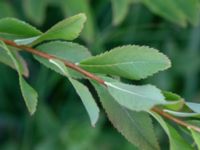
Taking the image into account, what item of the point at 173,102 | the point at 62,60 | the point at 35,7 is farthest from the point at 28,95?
the point at 35,7

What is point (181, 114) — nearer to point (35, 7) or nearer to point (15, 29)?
point (15, 29)

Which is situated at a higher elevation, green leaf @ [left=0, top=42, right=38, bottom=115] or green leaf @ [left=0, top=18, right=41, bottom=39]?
green leaf @ [left=0, top=18, right=41, bottom=39]

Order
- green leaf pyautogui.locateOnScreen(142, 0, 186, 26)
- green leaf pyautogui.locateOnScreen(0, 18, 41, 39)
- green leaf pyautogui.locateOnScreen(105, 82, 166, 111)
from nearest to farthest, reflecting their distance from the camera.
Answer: green leaf pyautogui.locateOnScreen(105, 82, 166, 111)
green leaf pyautogui.locateOnScreen(0, 18, 41, 39)
green leaf pyautogui.locateOnScreen(142, 0, 186, 26)

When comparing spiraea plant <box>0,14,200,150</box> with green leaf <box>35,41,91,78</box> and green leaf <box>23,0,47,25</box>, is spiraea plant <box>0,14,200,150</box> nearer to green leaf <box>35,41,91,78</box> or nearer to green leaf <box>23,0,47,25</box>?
green leaf <box>35,41,91,78</box>

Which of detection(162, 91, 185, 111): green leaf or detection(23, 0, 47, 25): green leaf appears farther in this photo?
detection(23, 0, 47, 25): green leaf

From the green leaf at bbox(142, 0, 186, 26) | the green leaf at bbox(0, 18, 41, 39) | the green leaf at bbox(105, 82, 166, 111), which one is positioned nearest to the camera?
the green leaf at bbox(105, 82, 166, 111)

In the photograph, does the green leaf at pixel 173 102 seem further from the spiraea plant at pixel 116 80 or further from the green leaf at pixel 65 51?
the green leaf at pixel 65 51

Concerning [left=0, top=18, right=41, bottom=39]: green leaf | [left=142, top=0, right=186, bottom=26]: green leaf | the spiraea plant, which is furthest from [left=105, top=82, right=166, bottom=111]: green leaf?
[left=142, top=0, right=186, bottom=26]: green leaf

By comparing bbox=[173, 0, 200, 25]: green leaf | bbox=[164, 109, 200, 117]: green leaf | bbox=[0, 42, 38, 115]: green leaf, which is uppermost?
bbox=[0, 42, 38, 115]: green leaf
